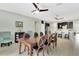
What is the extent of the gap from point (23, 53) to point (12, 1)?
3.72ft

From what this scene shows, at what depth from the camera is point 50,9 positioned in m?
2.09

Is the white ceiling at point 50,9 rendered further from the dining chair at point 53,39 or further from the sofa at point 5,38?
the sofa at point 5,38

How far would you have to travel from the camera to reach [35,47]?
2.17 meters

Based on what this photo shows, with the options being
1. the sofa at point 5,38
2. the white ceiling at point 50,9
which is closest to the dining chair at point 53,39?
the white ceiling at point 50,9

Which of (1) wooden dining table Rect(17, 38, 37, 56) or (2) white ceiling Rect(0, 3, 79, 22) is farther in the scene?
(1) wooden dining table Rect(17, 38, 37, 56)

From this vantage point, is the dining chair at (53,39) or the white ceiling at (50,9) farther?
the dining chair at (53,39)

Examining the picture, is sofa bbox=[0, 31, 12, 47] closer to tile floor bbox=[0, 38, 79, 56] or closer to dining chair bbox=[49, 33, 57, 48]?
→ tile floor bbox=[0, 38, 79, 56]

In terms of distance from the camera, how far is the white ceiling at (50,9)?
2045 millimetres

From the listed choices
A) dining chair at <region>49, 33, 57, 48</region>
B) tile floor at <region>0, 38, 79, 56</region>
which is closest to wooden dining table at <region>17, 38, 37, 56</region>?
tile floor at <region>0, 38, 79, 56</region>

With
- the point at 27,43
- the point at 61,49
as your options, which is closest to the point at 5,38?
the point at 27,43

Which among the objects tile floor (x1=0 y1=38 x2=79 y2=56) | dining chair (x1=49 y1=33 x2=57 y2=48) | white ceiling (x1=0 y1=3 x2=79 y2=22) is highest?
white ceiling (x1=0 y1=3 x2=79 y2=22)

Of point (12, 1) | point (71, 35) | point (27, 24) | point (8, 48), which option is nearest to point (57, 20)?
point (71, 35)

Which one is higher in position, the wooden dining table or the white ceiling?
the white ceiling

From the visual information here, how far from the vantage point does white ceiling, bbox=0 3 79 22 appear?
204cm
